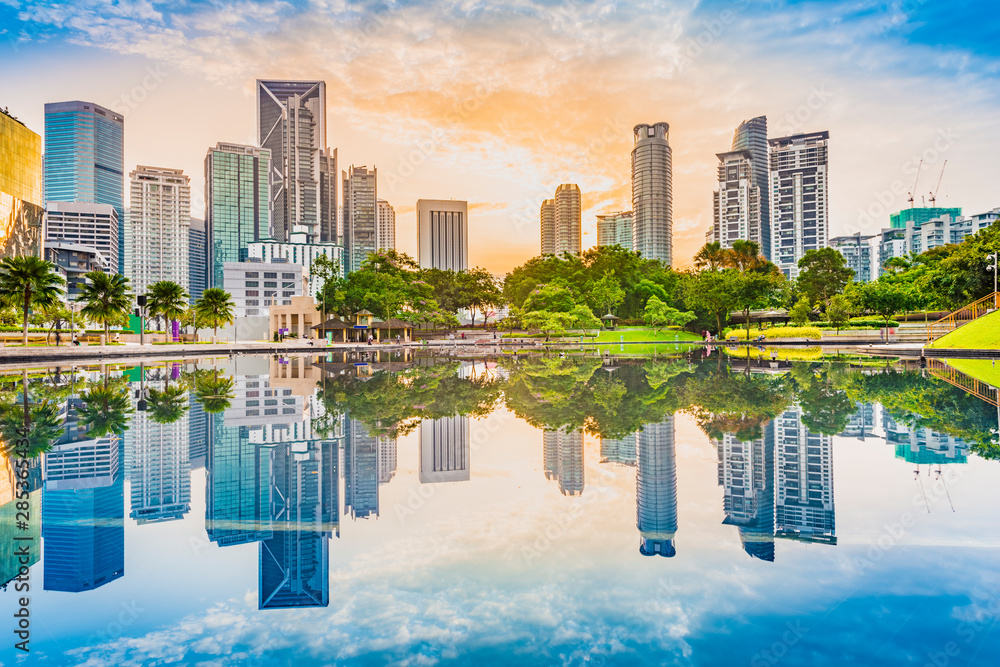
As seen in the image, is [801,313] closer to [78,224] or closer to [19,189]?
[19,189]

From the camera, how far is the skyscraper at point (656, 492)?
15.7 ft

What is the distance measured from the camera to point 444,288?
77.0 m

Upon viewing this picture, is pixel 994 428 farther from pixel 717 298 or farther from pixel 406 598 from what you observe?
pixel 717 298

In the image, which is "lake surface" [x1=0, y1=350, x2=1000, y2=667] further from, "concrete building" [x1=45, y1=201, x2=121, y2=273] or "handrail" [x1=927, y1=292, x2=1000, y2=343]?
"concrete building" [x1=45, y1=201, x2=121, y2=273]

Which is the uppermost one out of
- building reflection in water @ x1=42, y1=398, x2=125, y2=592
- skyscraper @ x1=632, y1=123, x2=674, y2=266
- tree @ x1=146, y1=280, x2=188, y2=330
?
skyscraper @ x1=632, y1=123, x2=674, y2=266

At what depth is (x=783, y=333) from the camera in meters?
51.8

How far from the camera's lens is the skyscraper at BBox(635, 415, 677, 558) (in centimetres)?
479

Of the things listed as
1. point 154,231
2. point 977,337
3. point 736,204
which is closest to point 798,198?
point 736,204

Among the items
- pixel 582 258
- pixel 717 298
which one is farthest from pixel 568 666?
pixel 582 258

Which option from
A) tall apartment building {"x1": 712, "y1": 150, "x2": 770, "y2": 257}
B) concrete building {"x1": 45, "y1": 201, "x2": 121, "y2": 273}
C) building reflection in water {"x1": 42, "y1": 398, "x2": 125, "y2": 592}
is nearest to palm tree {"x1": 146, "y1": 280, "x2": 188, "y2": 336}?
building reflection in water {"x1": 42, "y1": 398, "x2": 125, "y2": 592}

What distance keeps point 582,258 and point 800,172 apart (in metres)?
106

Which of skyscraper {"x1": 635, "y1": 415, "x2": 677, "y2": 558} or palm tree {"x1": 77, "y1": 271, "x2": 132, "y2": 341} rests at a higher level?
palm tree {"x1": 77, "y1": 271, "x2": 132, "y2": 341}

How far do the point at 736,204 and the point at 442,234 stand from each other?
8969 centimetres

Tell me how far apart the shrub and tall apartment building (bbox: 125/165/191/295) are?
168m
